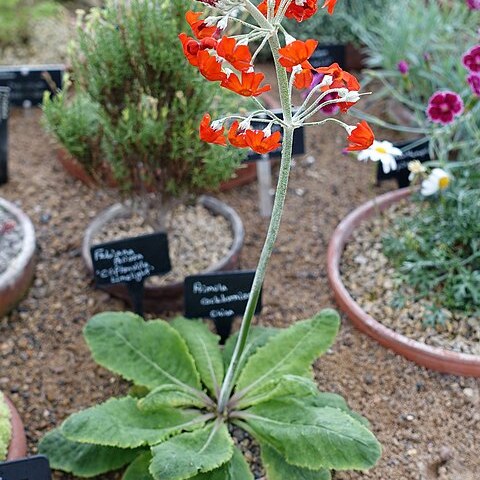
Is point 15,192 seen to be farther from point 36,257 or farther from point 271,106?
point 271,106

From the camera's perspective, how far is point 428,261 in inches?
102

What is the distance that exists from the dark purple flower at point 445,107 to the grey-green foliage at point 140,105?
0.71 m

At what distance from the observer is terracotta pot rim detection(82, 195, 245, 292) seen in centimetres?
263

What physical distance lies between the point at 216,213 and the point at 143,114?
760 millimetres

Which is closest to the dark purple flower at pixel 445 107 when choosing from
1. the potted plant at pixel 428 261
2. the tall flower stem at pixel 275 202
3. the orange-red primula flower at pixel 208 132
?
the potted plant at pixel 428 261

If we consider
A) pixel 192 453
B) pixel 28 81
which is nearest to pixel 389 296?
pixel 192 453

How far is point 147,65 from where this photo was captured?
2365 mm

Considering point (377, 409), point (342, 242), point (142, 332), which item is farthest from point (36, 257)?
point (377, 409)

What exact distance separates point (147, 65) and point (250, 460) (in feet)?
4.29

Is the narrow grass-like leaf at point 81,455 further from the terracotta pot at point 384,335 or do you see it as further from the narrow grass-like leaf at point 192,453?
the terracotta pot at point 384,335

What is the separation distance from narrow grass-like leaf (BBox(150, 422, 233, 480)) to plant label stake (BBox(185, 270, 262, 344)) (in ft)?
1.35

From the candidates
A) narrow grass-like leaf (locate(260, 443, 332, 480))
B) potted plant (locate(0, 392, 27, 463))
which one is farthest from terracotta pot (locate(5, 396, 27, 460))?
narrow grass-like leaf (locate(260, 443, 332, 480))

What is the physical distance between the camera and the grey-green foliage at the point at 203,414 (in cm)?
188

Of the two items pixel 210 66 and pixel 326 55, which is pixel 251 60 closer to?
pixel 210 66
